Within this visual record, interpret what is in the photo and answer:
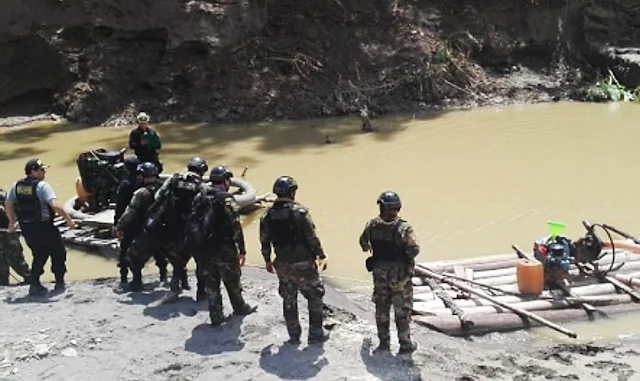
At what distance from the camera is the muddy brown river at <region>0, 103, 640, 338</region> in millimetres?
12188

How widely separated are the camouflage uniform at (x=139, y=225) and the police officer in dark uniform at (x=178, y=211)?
0.70ft


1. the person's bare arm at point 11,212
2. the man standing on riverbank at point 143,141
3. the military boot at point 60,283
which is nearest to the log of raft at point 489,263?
the man standing on riverbank at point 143,141

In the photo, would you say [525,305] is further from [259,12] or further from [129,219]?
[259,12]

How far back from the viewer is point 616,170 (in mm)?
15141

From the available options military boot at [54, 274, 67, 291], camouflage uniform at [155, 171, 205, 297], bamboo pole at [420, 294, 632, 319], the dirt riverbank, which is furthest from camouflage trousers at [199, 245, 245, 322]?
the dirt riverbank

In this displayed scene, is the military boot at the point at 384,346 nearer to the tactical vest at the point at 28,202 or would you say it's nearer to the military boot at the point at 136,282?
the military boot at the point at 136,282

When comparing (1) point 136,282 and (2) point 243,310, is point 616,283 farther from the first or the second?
(1) point 136,282

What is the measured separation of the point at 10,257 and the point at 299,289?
168 inches

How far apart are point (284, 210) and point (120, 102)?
16231 millimetres

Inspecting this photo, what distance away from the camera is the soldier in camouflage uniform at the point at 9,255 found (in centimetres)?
976

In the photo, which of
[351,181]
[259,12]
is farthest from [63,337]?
[259,12]

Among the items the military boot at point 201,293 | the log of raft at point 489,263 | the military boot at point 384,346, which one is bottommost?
the military boot at point 384,346

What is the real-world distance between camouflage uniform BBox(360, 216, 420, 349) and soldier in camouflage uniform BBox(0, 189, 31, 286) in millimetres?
4775

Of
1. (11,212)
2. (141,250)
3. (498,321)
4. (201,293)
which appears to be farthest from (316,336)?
(11,212)
